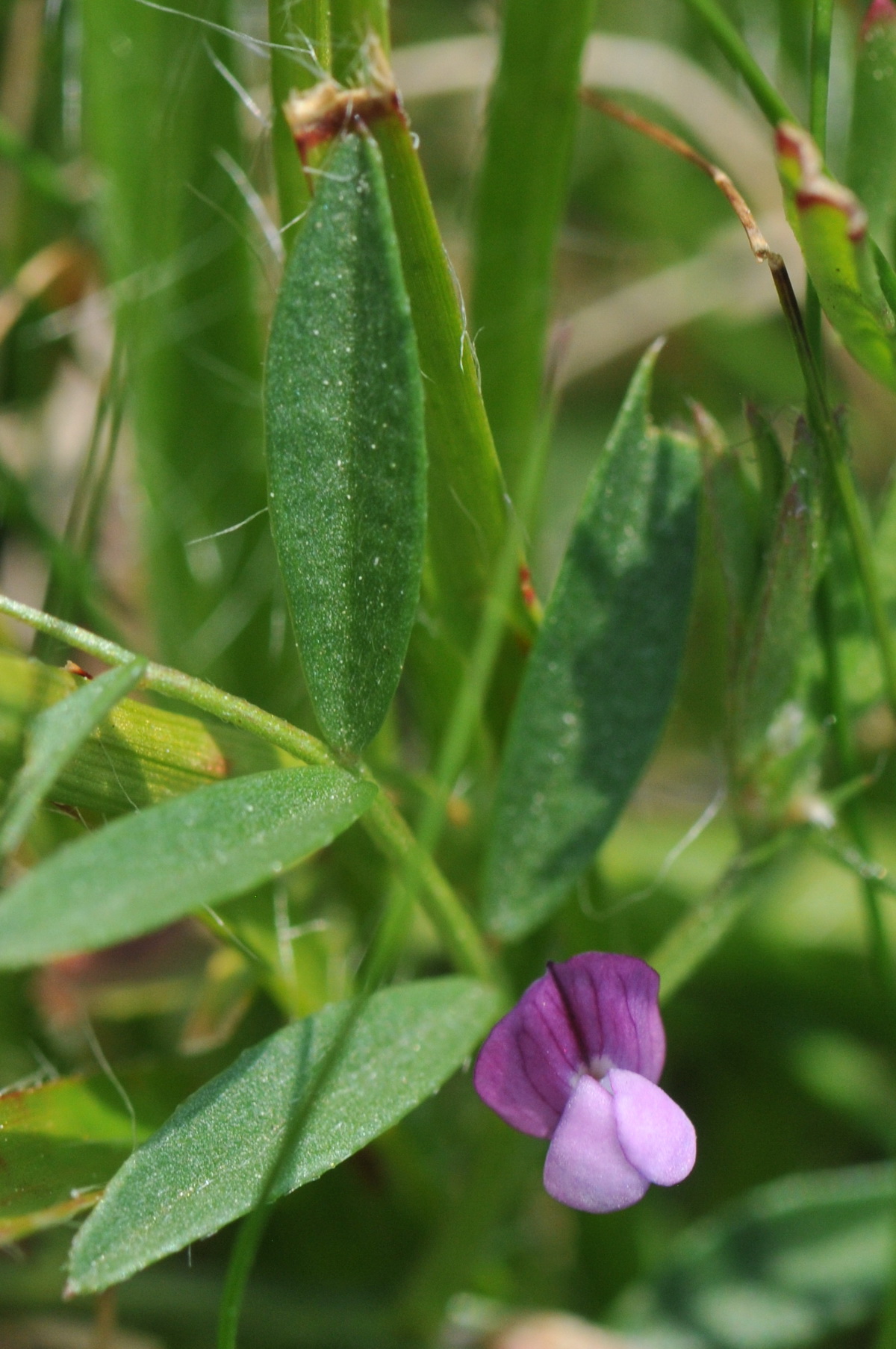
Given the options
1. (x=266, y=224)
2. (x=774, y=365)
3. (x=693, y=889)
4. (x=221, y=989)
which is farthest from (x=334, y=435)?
(x=774, y=365)

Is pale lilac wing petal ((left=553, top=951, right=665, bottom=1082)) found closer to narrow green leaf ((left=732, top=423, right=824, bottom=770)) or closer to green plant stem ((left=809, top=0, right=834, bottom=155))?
narrow green leaf ((left=732, top=423, right=824, bottom=770))

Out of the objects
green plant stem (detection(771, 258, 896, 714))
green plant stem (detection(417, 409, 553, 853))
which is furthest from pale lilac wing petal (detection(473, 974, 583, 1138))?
green plant stem (detection(771, 258, 896, 714))

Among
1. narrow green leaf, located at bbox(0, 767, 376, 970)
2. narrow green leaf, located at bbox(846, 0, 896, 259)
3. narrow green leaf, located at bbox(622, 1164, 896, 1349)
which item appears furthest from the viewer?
narrow green leaf, located at bbox(622, 1164, 896, 1349)

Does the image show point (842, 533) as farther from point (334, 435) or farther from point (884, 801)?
point (884, 801)

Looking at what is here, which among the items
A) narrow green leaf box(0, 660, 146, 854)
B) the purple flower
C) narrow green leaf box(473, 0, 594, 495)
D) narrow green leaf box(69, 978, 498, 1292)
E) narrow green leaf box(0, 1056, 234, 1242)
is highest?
narrow green leaf box(473, 0, 594, 495)

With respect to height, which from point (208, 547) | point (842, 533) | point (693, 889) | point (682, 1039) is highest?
point (842, 533)

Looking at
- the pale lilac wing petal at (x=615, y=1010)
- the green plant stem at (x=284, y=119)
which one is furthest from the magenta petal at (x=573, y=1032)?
the green plant stem at (x=284, y=119)
